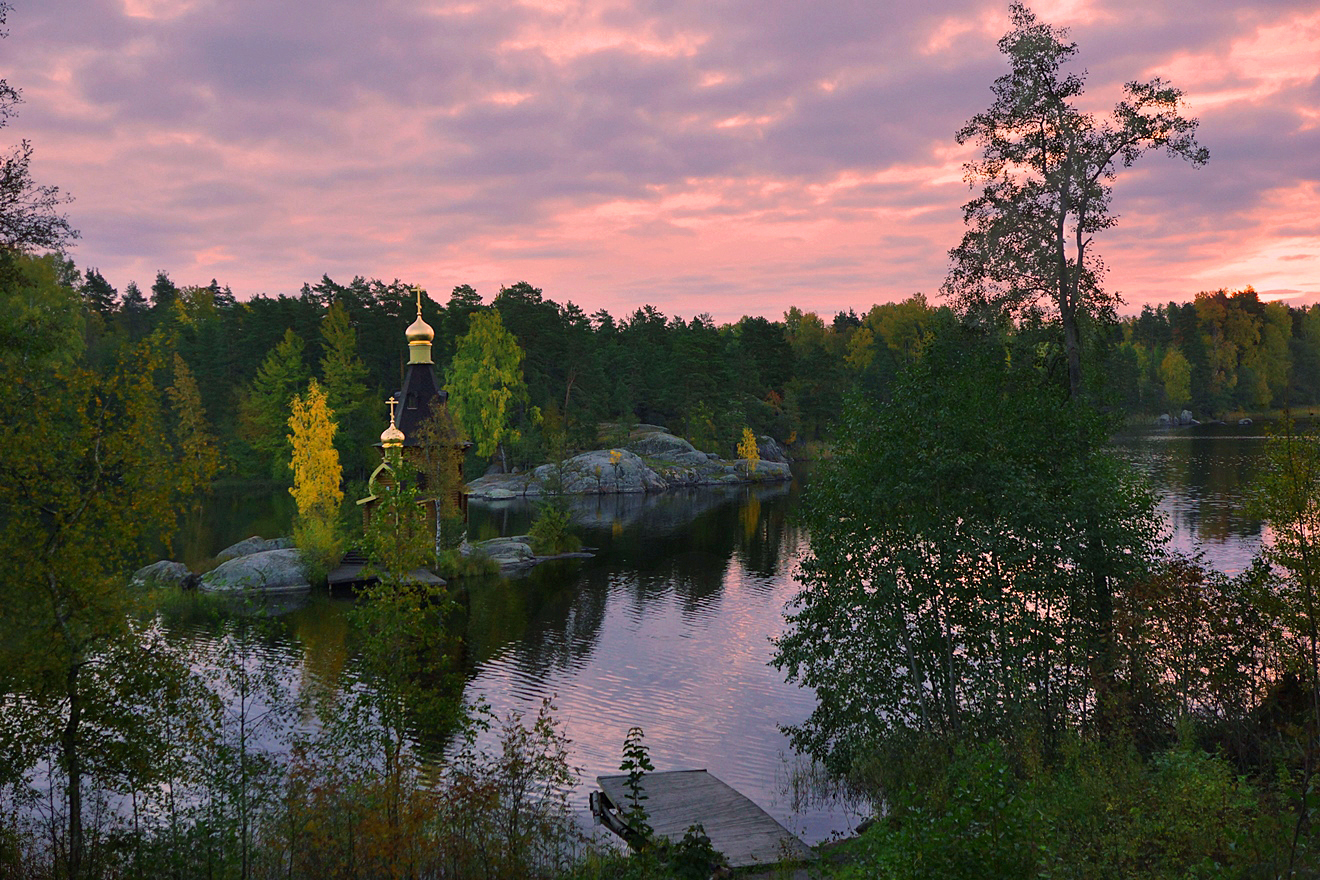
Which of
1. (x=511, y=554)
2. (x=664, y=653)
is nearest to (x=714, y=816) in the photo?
(x=664, y=653)

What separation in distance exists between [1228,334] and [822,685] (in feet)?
504

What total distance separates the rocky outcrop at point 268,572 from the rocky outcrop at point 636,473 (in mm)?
29655

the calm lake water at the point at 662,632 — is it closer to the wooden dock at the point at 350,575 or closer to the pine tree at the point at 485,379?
the wooden dock at the point at 350,575

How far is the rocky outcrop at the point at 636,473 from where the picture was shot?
76.5m

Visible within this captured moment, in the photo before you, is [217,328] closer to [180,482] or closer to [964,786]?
[180,482]

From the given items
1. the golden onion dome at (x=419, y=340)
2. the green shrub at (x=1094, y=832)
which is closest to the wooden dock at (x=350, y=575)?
the golden onion dome at (x=419, y=340)

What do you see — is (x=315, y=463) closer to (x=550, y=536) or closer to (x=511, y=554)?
(x=511, y=554)

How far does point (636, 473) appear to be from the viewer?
79875 millimetres

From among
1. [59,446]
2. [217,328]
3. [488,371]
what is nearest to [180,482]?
[59,446]

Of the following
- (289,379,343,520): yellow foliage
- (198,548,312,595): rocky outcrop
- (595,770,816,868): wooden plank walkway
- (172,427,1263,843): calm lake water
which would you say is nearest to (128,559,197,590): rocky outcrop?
(198,548,312,595): rocky outcrop

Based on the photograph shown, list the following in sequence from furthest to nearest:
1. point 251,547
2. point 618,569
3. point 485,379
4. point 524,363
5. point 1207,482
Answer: point 524,363, point 485,379, point 1207,482, point 618,569, point 251,547

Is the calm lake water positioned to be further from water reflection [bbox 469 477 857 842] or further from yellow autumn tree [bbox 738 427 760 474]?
yellow autumn tree [bbox 738 427 760 474]

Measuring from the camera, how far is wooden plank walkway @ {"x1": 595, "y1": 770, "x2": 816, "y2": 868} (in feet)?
49.2

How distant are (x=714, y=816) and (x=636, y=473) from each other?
209ft
